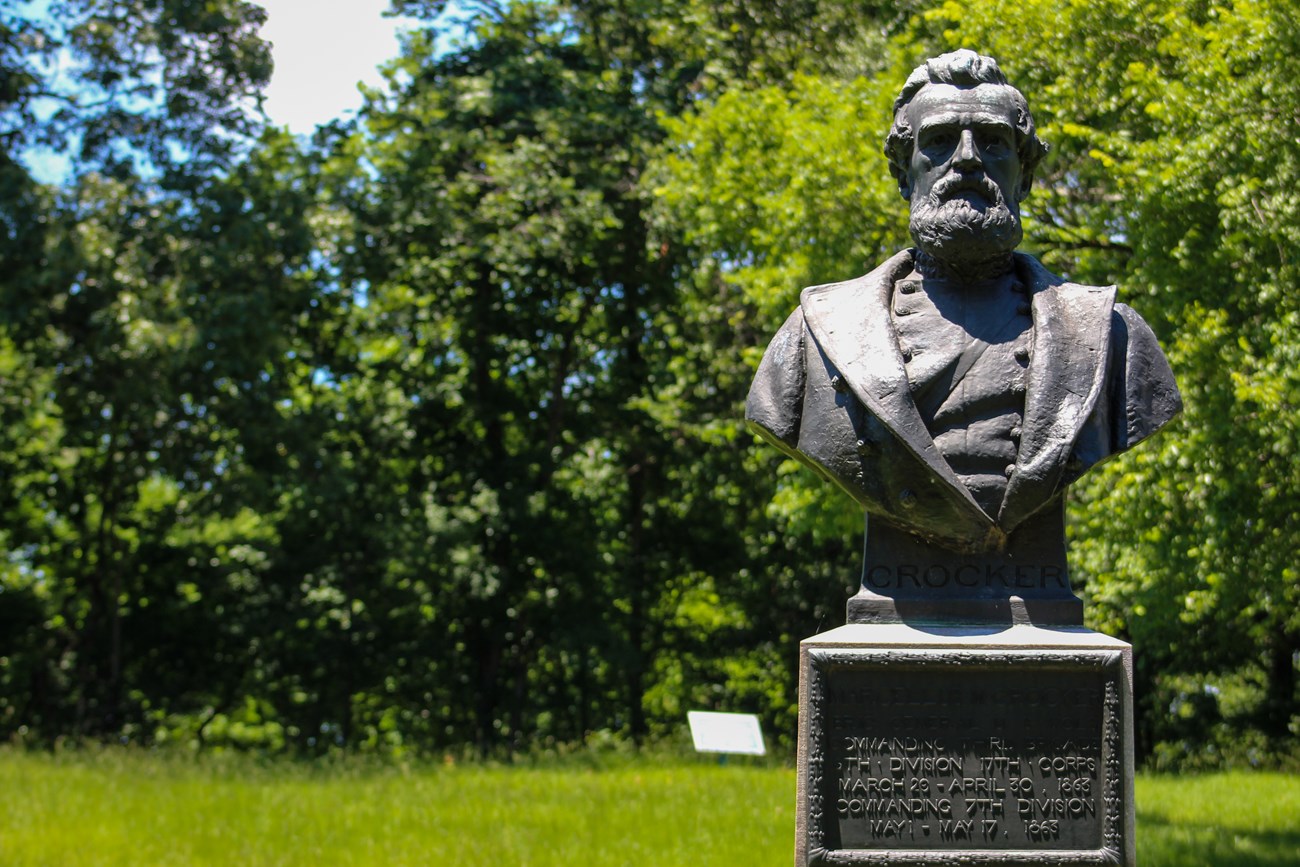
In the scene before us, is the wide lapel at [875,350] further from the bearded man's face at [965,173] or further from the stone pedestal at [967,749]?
the stone pedestal at [967,749]

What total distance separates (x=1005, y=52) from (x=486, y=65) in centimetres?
765

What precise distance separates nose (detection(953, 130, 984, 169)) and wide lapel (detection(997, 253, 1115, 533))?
18.8 inches

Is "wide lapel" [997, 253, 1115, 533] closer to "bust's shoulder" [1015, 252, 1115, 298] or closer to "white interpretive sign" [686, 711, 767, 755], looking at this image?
"bust's shoulder" [1015, 252, 1115, 298]

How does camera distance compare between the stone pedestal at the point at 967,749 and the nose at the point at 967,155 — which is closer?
the stone pedestal at the point at 967,749

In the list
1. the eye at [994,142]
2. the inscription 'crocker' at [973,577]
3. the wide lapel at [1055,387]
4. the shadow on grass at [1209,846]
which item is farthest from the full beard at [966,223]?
the shadow on grass at [1209,846]

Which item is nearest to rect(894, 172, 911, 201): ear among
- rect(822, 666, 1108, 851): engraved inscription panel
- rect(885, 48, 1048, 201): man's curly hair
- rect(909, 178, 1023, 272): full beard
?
rect(885, 48, 1048, 201): man's curly hair

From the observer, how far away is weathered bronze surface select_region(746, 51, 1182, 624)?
17.0ft

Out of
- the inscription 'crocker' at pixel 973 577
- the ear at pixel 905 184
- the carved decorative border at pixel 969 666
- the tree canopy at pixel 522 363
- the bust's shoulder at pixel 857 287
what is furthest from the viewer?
the tree canopy at pixel 522 363

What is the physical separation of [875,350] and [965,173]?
0.63m

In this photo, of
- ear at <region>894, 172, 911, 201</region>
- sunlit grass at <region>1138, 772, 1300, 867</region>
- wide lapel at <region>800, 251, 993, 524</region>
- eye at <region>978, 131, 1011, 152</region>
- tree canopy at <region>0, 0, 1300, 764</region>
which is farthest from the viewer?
tree canopy at <region>0, 0, 1300, 764</region>

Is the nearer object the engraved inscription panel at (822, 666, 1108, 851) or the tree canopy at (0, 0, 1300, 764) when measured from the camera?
the engraved inscription panel at (822, 666, 1108, 851)

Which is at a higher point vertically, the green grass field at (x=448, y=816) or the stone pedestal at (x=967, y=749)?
the stone pedestal at (x=967, y=749)

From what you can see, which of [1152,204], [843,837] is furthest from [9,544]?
[843,837]

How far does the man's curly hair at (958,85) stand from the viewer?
548 centimetres
